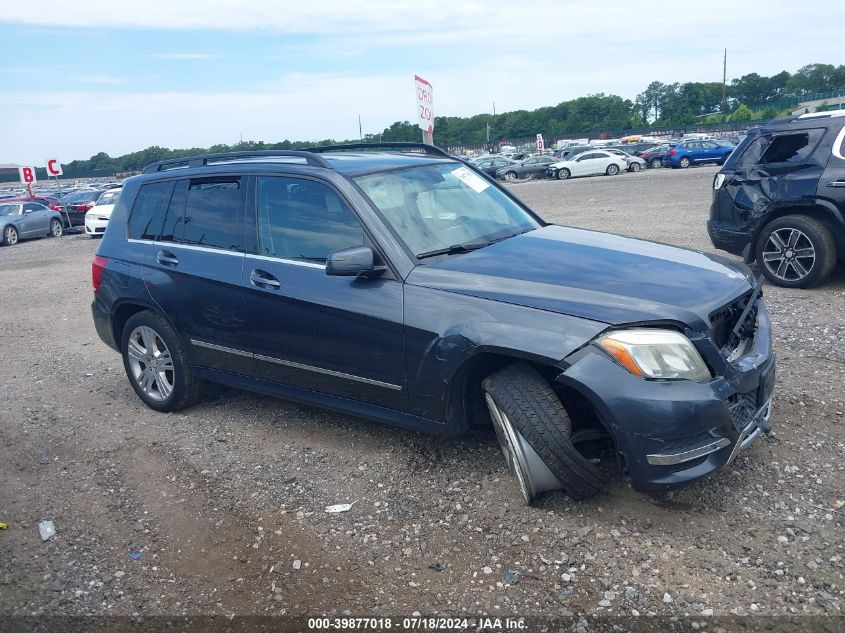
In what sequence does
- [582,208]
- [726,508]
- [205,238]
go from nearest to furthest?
1. [726,508]
2. [205,238]
3. [582,208]

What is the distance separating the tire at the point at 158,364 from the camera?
17.6 ft

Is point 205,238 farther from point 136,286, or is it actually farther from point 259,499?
point 259,499

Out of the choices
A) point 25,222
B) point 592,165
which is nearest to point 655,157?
point 592,165

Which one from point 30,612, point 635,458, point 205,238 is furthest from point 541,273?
point 30,612

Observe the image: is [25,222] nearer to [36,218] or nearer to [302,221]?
[36,218]

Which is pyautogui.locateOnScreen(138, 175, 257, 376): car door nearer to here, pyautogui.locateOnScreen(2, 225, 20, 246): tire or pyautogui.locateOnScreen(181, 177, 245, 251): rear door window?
pyautogui.locateOnScreen(181, 177, 245, 251): rear door window

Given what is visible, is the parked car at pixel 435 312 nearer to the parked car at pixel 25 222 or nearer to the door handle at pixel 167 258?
the door handle at pixel 167 258

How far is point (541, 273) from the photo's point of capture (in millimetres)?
3869

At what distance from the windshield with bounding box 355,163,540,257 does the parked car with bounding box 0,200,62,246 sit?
23057mm

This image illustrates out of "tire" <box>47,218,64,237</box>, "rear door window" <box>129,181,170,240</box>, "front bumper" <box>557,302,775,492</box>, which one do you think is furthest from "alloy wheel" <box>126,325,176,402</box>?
"tire" <box>47,218,64,237</box>

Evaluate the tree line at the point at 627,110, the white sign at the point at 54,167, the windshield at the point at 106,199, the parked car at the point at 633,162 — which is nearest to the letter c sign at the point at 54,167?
the white sign at the point at 54,167

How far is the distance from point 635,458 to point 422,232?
5.89 ft

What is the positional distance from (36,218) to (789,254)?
24.0m

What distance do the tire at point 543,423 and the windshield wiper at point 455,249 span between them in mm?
870
